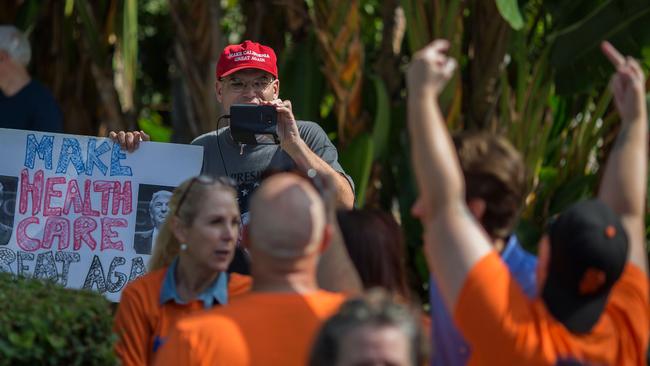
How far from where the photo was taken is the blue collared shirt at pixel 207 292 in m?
3.55

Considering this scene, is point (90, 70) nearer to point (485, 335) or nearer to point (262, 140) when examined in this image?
point (262, 140)

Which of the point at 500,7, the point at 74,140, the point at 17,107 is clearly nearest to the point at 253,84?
the point at 74,140

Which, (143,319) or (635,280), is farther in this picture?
(143,319)

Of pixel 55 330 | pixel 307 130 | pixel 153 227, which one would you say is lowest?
pixel 55 330

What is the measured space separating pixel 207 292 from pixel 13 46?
2851 mm

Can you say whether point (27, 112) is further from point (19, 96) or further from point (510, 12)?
point (510, 12)

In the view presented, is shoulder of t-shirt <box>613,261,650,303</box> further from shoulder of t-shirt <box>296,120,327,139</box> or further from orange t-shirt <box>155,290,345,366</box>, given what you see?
shoulder of t-shirt <box>296,120,327,139</box>

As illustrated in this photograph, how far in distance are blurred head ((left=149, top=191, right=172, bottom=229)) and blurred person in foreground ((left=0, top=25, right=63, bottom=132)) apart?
113cm

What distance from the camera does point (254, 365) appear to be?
2.65m

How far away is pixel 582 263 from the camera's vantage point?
8.47ft

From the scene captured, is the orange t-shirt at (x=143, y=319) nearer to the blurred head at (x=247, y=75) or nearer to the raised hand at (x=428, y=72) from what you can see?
the raised hand at (x=428, y=72)

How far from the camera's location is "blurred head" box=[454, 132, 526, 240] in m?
2.82

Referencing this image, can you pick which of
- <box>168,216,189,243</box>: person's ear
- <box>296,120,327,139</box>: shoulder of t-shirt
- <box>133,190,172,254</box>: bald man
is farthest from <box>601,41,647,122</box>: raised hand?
<box>133,190,172,254</box>: bald man

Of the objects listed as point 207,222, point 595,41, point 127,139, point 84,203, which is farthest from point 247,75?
point 595,41
